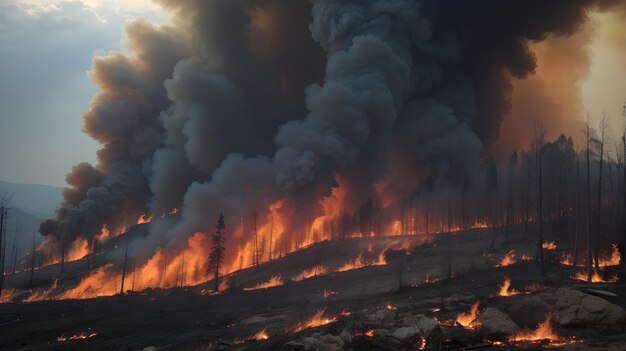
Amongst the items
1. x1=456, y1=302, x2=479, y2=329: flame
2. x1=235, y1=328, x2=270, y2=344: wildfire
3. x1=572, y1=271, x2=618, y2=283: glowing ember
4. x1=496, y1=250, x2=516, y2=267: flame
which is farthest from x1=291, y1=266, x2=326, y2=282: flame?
x1=456, y1=302, x2=479, y2=329: flame

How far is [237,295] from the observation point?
46.2m

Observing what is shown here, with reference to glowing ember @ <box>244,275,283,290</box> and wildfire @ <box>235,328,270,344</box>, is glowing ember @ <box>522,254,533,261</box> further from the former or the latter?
wildfire @ <box>235,328,270,344</box>

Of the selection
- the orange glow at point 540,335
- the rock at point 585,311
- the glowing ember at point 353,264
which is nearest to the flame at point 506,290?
the rock at point 585,311

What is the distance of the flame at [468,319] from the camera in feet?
68.4

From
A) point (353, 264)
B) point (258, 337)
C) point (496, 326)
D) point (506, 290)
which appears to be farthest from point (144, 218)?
point (496, 326)

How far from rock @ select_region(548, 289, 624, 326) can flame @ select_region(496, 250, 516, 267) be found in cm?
2515

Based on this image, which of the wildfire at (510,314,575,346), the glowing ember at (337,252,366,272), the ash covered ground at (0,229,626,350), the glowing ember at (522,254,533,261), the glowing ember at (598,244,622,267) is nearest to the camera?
the wildfire at (510,314,575,346)

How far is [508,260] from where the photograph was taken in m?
45.9

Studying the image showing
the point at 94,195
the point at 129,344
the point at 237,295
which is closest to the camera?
the point at 129,344

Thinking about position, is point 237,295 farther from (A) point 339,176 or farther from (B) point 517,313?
(A) point 339,176

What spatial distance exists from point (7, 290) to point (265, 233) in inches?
1665

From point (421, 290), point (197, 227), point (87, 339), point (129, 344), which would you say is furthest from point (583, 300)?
point (197, 227)

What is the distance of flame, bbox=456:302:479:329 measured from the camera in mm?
20861

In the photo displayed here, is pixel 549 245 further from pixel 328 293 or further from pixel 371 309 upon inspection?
pixel 371 309
